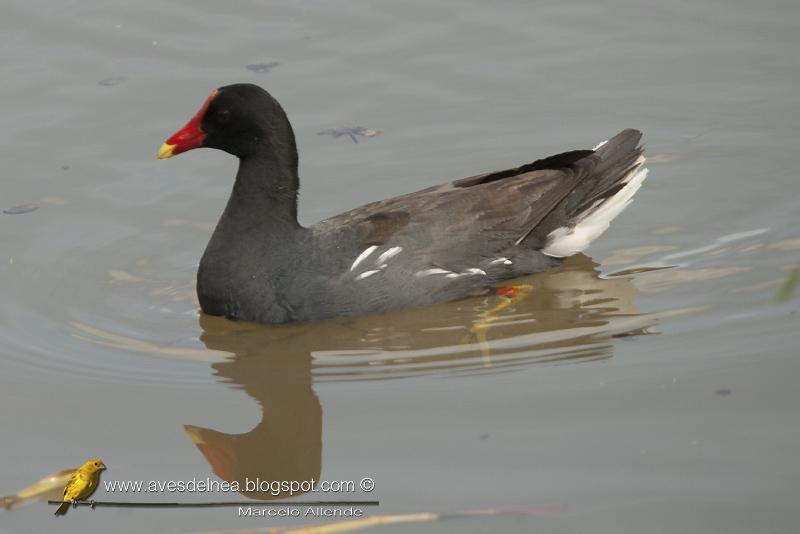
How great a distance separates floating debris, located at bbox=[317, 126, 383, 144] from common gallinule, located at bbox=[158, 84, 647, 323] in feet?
5.69

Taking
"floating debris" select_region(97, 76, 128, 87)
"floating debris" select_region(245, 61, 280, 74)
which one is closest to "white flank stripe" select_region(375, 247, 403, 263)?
"floating debris" select_region(245, 61, 280, 74)

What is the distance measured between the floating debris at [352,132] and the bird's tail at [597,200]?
2.01 m

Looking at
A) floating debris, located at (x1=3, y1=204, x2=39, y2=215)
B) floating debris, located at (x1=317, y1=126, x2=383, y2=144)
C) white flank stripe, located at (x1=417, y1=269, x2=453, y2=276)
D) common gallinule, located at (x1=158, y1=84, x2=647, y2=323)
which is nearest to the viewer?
common gallinule, located at (x1=158, y1=84, x2=647, y2=323)

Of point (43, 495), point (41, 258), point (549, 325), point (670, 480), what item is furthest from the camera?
point (41, 258)

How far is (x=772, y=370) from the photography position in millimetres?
6074

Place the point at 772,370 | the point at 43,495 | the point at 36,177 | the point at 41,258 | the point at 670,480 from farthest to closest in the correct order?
the point at 36,177, the point at 41,258, the point at 772,370, the point at 43,495, the point at 670,480

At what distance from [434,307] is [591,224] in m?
1.31

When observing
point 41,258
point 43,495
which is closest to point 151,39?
point 41,258

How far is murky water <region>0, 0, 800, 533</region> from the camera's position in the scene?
5.43 metres

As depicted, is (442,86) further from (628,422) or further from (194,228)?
(628,422)

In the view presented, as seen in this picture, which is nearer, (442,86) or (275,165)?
(275,165)

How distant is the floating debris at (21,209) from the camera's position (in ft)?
28.7

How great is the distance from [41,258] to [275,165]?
1.76 m

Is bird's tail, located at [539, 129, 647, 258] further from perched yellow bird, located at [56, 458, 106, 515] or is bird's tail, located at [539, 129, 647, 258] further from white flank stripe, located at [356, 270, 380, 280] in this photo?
perched yellow bird, located at [56, 458, 106, 515]
